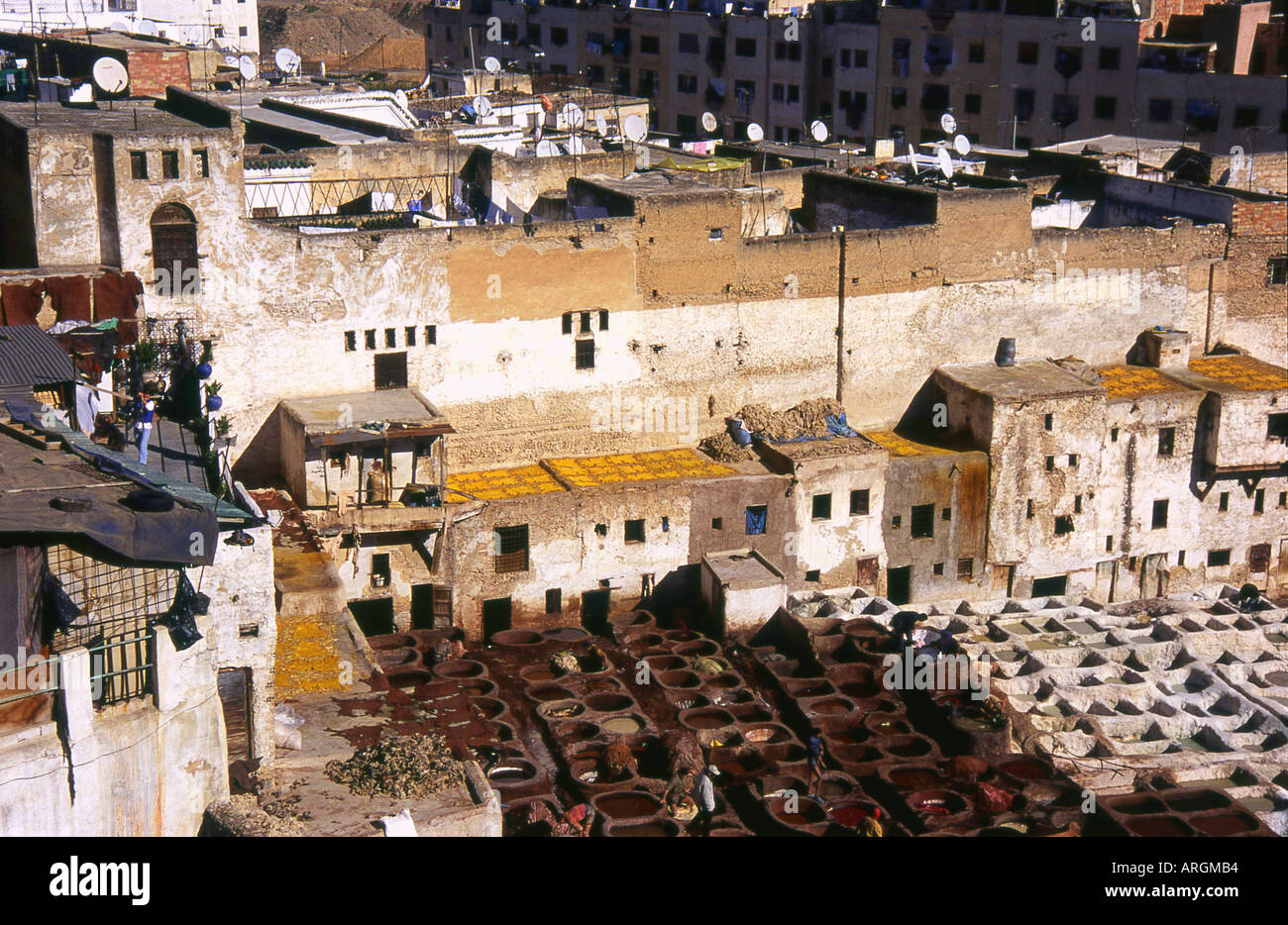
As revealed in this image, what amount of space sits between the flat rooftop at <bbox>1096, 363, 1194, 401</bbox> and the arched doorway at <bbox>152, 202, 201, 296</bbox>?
2368cm

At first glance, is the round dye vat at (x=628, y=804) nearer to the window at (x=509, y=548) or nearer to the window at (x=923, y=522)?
the window at (x=509, y=548)

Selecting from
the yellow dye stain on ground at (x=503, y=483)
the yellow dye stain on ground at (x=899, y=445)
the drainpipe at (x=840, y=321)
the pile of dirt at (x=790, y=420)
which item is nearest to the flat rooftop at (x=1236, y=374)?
the yellow dye stain on ground at (x=899, y=445)

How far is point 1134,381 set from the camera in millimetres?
47000

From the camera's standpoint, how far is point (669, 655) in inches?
1535

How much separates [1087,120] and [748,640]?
120 feet

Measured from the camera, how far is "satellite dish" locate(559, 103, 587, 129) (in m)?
56.9

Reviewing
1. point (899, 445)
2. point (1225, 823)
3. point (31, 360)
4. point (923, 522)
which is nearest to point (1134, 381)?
point (899, 445)

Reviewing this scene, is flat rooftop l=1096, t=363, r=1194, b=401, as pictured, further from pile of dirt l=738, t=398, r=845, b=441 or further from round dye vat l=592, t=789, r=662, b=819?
round dye vat l=592, t=789, r=662, b=819

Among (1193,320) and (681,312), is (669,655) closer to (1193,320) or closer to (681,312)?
(681,312)

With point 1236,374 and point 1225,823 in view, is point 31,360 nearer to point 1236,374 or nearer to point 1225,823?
point 1225,823

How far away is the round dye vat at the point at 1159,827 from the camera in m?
32.5

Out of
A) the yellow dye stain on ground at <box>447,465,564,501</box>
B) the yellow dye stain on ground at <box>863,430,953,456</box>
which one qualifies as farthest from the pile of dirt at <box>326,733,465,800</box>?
the yellow dye stain on ground at <box>863,430,953,456</box>

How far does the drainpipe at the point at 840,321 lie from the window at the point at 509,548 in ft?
34.2
